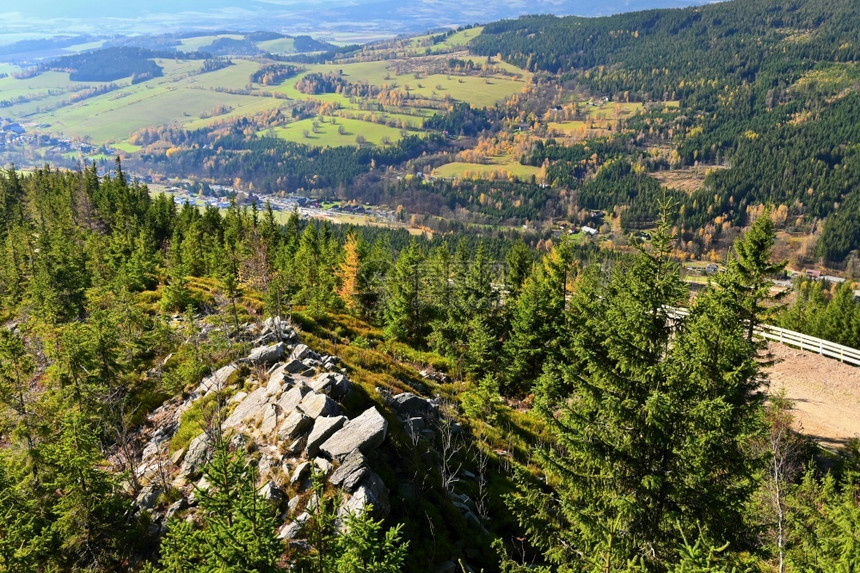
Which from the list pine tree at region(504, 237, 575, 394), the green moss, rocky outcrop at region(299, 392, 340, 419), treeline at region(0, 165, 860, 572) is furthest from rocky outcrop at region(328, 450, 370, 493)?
pine tree at region(504, 237, 575, 394)

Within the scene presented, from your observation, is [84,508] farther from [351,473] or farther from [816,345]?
[816,345]

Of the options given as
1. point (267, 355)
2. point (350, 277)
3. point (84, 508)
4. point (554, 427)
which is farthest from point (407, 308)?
point (84, 508)

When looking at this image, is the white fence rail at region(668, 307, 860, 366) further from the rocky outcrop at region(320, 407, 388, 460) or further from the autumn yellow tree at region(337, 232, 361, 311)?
the rocky outcrop at region(320, 407, 388, 460)

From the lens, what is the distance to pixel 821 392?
3725 centimetres

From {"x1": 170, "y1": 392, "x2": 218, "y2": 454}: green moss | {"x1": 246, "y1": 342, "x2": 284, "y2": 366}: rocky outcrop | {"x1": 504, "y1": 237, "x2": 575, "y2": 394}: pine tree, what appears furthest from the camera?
{"x1": 504, "y1": 237, "x2": 575, "y2": 394}: pine tree

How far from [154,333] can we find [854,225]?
206 meters

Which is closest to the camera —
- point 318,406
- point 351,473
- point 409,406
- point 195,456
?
point 351,473

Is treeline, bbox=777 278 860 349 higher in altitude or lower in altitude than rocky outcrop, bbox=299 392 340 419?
lower

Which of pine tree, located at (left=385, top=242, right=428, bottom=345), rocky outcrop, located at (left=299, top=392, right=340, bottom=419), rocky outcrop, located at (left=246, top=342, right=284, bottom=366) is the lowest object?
pine tree, located at (left=385, top=242, right=428, bottom=345)

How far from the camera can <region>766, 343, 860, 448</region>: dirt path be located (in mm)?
33344

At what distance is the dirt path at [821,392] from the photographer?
3334cm

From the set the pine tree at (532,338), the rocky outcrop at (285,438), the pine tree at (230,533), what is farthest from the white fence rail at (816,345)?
the pine tree at (230,533)

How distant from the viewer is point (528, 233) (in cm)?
18775

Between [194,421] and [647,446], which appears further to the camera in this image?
[194,421]
